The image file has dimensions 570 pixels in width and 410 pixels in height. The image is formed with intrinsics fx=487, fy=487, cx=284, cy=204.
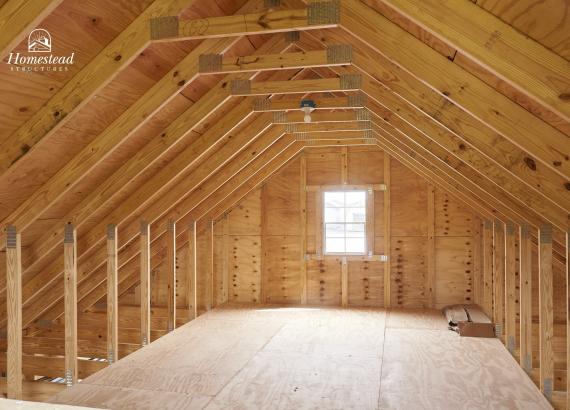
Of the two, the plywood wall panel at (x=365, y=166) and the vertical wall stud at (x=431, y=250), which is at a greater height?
the plywood wall panel at (x=365, y=166)

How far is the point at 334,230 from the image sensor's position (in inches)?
283

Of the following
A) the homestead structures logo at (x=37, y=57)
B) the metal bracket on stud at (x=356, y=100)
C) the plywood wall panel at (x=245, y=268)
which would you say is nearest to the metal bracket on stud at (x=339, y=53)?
the metal bracket on stud at (x=356, y=100)

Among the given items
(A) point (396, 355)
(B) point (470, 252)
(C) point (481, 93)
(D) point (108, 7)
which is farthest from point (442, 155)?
(B) point (470, 252)

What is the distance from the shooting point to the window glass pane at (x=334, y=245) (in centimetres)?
714

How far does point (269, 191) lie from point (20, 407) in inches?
231

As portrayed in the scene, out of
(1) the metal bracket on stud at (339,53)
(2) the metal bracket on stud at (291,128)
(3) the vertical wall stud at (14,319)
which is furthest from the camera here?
(2) the metal bracket on stud at (291,128)

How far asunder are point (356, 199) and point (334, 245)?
750mm

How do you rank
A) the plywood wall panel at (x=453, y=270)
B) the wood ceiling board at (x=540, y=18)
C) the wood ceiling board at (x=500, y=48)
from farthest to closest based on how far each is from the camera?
the plywood wall panel at (x=453, y=270) → the wood ceiling board at (x=500, y=48) → the wood ceiling board at (x=540, y=18)

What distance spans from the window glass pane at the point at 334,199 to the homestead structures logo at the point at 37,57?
4991 millimetres

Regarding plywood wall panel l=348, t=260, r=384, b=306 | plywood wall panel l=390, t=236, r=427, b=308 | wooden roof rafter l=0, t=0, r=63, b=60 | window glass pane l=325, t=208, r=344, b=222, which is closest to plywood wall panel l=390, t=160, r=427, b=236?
plywood wall panel l=390, t=236, r=427, b=308

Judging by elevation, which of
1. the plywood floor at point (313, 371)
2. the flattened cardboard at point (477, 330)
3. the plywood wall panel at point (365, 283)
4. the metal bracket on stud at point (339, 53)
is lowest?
the plywood floor at point (313, 371)

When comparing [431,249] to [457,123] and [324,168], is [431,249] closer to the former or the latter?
[324,168]

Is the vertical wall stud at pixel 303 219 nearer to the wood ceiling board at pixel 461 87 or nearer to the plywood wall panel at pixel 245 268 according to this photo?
the plywood wall panel at pixel 245 268

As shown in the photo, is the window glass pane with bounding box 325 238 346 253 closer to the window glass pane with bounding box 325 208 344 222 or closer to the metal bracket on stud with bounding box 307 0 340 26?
the window glass pane with bounding box 325 208 344 222
